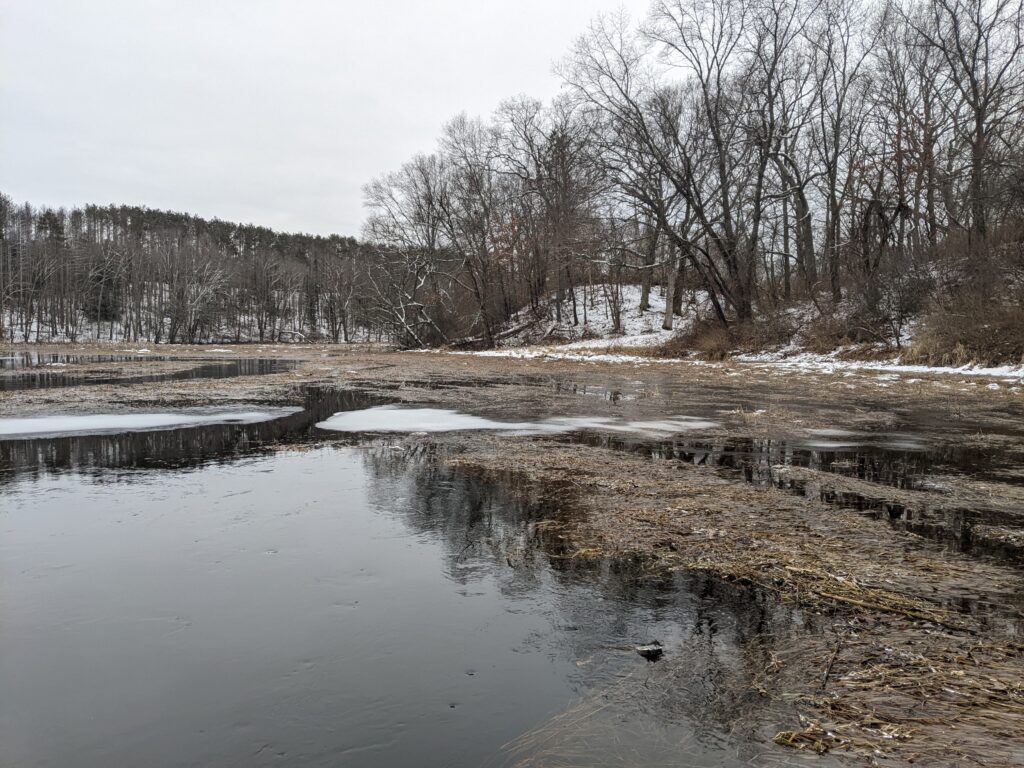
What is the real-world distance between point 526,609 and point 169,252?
9446 cm

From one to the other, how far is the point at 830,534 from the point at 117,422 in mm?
11194

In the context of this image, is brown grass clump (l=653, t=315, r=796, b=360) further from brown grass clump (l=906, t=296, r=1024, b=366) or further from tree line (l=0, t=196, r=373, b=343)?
tree line (l=0, t=196, r=373, b=343)

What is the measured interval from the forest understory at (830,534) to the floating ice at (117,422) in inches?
60.5

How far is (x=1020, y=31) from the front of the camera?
26203mm

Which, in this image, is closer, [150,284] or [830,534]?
[830,534]

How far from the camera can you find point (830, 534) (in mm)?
4859

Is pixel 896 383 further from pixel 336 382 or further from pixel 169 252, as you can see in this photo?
pixel 169 252

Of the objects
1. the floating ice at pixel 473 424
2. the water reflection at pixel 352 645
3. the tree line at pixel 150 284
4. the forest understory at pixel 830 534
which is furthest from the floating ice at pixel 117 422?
the tree line at pixel 150 284

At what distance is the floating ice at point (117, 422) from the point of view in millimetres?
9800

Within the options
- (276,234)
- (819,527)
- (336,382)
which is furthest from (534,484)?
(276,234)

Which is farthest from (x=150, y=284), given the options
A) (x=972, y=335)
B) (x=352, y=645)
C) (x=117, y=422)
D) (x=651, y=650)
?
(x=651, y=650)

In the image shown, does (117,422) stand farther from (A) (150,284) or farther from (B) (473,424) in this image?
(A) (150,284)

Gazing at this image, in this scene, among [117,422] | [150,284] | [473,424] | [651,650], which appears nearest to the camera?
[651,650]

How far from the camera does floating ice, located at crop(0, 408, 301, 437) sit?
980cm
